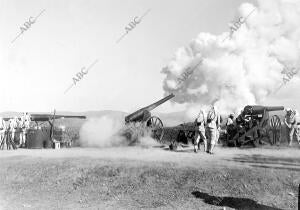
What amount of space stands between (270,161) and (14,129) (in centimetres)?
1334

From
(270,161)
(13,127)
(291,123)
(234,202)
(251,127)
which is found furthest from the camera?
(13,127)

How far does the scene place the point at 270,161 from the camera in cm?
1249

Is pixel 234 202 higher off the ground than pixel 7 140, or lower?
lower

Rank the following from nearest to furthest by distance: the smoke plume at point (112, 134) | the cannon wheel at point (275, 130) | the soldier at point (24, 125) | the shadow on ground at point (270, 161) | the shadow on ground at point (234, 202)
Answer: the shadow on ground at point (234, 202), the shadow on ground at point (270, 161), the cannon wheel at point (275, 130), the smoke plume at point (112, 134), the soldier at point (24, 125)

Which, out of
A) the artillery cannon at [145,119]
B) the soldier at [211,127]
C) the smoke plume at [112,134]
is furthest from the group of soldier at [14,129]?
the soldier at [211,127]

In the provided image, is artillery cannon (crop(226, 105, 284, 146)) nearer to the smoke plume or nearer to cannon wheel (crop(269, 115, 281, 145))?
cannon wheel (crop(269, 115, 281, 145))

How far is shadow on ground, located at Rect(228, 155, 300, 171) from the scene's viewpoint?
1139 cm

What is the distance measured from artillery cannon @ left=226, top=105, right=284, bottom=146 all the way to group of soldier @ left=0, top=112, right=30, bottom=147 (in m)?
10.5

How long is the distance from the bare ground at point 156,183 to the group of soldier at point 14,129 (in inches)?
267

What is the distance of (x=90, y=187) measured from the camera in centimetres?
1095

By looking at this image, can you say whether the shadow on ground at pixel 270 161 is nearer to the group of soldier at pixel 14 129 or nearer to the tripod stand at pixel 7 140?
the group of soldier at pixel 14 129

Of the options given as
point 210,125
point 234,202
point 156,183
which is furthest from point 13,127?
point 234,202

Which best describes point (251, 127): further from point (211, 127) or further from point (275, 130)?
point (211, 127)

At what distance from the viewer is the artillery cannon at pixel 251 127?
57.0ft
